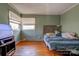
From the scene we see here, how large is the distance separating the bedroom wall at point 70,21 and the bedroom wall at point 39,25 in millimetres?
138

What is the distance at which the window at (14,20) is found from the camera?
195 centimetres

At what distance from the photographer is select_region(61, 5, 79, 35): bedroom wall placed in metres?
2.13

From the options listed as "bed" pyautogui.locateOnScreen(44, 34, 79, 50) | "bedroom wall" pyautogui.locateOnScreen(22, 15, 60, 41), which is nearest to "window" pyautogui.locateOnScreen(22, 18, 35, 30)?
"bedroom wall" pyautogui.locateOnScreen(22, 15, 60, 41)

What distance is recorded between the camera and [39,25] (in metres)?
2.24

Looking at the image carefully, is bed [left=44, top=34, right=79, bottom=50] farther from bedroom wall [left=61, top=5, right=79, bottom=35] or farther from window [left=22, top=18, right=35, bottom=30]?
window [left=22, top=18, right=35, bottom=30]

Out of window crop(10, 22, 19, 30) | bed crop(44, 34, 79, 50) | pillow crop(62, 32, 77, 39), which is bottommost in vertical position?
bed crop(44, 34, 79, 50)

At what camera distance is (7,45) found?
5.78 feet

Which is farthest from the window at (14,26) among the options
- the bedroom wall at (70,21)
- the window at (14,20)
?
the bedroom wall at (70,21)

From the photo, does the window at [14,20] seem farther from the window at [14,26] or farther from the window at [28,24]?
the window at [28,24]

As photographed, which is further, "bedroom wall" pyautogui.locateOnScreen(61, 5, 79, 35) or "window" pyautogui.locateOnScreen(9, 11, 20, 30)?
A: "bedroom wall" pyautogui.locateOnScreen(61, 5, 79, 35)

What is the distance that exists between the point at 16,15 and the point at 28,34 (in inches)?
17.7

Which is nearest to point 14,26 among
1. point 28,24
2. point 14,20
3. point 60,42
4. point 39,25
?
point 14,20

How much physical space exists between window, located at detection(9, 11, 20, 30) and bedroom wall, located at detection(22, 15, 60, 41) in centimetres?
16

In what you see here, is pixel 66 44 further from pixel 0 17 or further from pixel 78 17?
pixel 0 17
